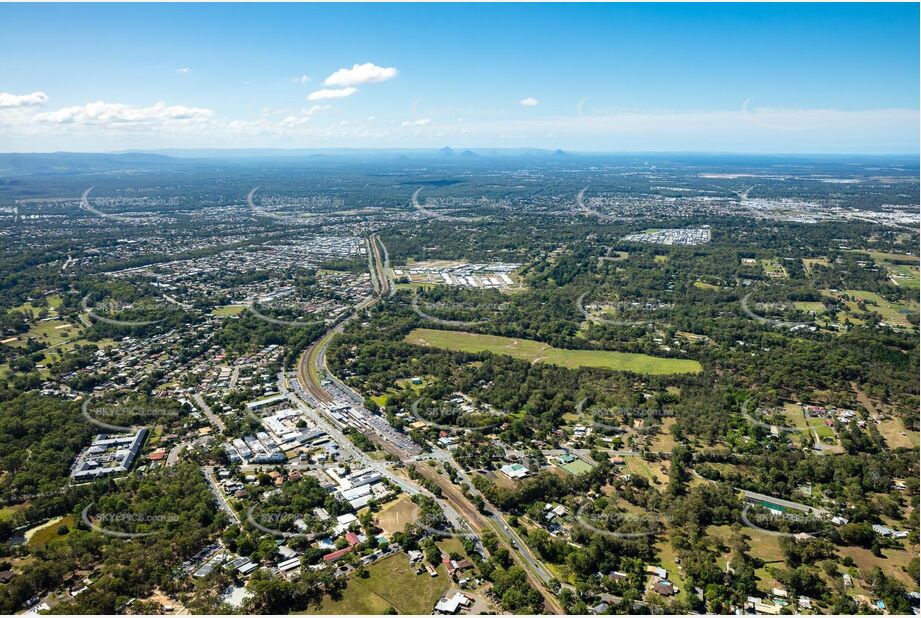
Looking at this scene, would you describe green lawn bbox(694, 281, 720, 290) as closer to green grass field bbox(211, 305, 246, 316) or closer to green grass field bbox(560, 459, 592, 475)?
green grass field bbox(560, 459, 592, 475)

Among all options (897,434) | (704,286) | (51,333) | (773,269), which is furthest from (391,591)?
(773,269)

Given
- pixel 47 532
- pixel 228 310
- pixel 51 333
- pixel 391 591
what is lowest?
pixel 391 591

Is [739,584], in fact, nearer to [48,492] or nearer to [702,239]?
[48,492]

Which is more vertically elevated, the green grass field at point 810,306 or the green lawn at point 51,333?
the green grass field at point 810,306

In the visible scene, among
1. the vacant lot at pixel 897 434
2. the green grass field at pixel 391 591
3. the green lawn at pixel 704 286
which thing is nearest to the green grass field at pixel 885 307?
the green lawn at pixel 704 286

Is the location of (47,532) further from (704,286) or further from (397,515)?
(704,286)

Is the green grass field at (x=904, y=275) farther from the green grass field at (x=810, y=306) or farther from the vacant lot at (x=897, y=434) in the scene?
the vacant lot at (x=897, y=434)
